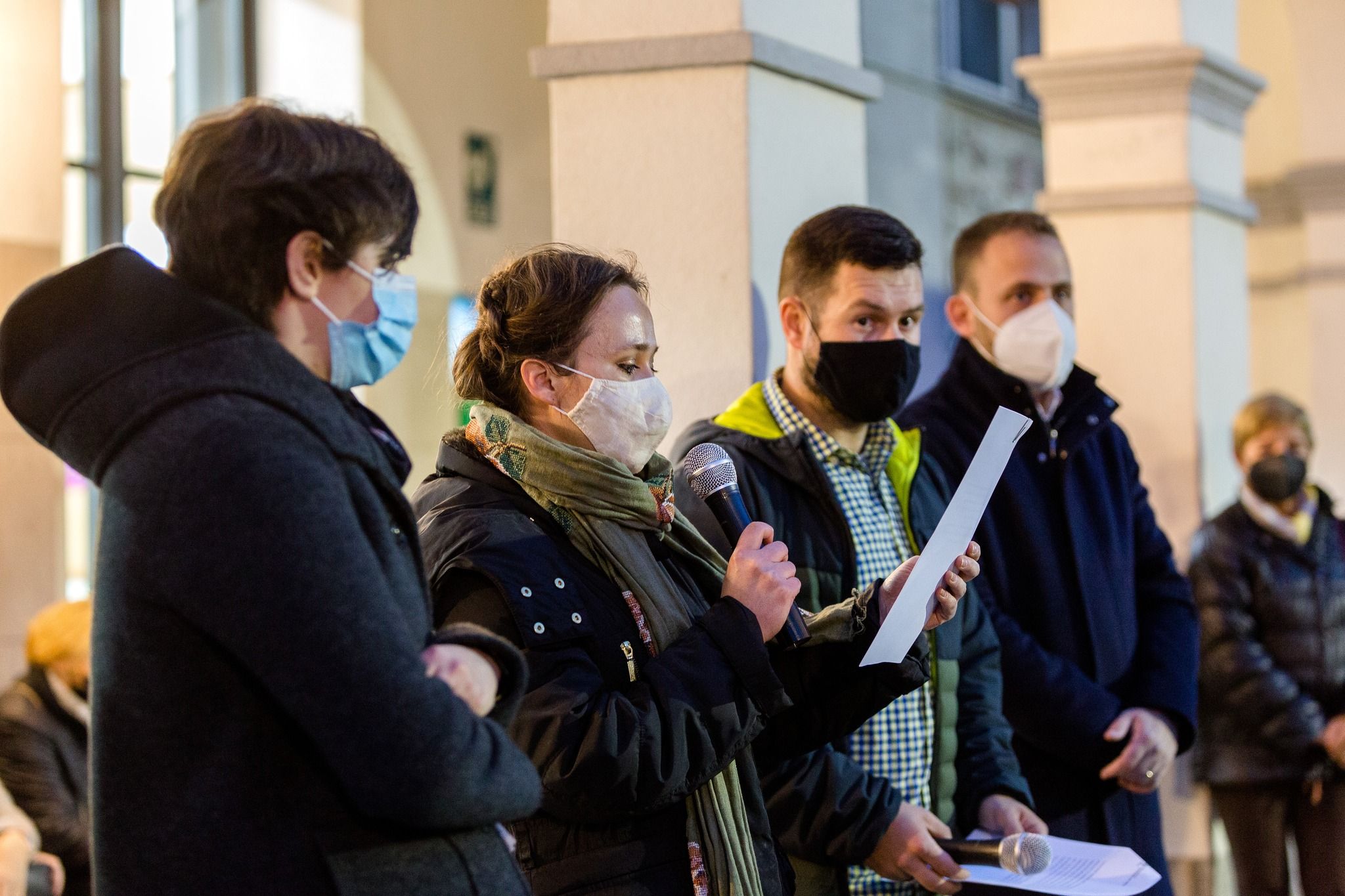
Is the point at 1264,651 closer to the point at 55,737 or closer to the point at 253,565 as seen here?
the point at 55,737

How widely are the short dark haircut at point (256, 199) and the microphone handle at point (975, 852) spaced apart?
152 centimetres

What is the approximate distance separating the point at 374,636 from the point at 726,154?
2239 mm

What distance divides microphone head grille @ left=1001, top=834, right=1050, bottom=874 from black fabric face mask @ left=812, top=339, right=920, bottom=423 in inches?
37.3

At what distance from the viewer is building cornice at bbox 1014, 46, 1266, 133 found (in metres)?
5.69

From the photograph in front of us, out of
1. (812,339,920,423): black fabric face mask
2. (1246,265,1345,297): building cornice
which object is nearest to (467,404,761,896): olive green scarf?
(812,339,920,423): black fabric face mask

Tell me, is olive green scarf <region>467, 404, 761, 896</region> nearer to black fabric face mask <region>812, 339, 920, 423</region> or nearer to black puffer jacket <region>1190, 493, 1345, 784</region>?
black fabric face mask <region>812, 339, 920, 423</region>

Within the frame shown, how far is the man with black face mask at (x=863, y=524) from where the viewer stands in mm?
2783

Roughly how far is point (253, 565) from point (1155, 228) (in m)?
4.80

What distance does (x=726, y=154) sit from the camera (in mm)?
3623


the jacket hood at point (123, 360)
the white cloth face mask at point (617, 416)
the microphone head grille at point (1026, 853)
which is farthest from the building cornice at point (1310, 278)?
the jacket hood at point (123, 360)

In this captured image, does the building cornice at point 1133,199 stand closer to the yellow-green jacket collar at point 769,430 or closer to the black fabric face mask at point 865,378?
the yellow-green jacket collar at point 769,430

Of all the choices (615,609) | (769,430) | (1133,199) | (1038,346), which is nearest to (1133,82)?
(1133,199)

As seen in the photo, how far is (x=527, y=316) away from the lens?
2533 mm

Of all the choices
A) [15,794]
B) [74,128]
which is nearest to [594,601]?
[15,794]
